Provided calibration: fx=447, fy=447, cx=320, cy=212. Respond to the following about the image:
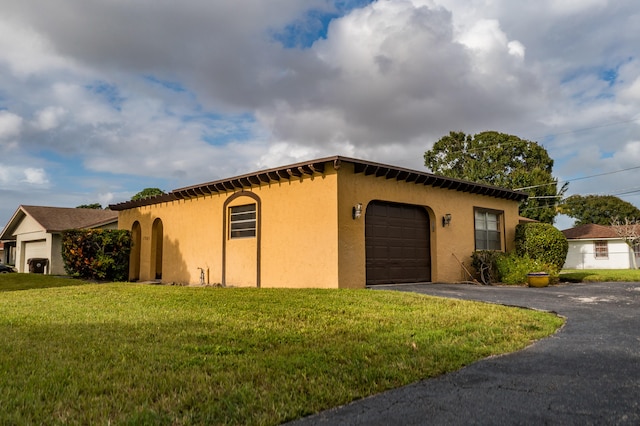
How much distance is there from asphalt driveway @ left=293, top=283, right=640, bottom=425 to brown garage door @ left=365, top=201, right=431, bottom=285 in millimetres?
6910

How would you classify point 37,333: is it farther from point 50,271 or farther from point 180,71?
point 50,271

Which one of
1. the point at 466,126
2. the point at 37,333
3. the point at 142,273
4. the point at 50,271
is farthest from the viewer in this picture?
the point at 466,126

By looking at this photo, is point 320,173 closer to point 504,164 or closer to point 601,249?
point 601,249

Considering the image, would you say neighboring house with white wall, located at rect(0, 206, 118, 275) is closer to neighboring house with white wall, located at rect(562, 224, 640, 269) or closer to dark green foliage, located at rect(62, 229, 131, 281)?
dark green foliage, located at rect(62, 229, 131, 281)

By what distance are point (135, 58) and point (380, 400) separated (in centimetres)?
1068

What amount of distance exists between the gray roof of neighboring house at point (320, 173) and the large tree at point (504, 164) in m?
20.1

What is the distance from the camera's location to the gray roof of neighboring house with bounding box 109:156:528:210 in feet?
38.7

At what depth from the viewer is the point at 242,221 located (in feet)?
46.9

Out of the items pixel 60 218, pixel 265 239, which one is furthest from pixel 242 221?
pixel 60 218

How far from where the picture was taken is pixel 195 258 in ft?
52.2

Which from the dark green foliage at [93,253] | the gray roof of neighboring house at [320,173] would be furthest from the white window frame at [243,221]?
the dark green foliage at [93,253]

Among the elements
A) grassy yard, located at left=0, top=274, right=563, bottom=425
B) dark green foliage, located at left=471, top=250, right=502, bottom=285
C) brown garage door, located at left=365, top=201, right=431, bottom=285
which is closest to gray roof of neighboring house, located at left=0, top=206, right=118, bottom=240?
Answer: grassy yard, located at left=0, top=274, right=563, bottom=425

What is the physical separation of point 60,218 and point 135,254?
34.5 ft

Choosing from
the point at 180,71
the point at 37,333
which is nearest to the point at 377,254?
the point at 180,71
